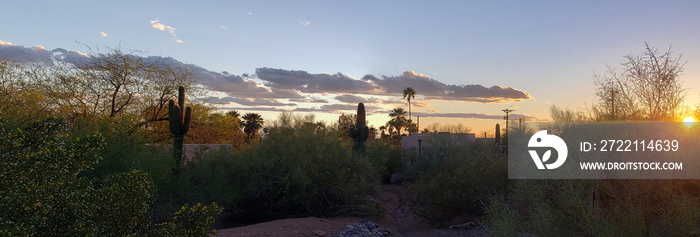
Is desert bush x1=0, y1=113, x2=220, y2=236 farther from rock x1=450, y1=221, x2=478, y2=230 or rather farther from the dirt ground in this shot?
rock x1=450, y1=221, x2=478, y2=230

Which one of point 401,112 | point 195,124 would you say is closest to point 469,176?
point 195,124

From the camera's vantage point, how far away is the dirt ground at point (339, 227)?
39.5 ft

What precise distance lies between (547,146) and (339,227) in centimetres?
620

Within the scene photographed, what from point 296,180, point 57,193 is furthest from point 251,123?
point 57,193

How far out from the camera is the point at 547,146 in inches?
509

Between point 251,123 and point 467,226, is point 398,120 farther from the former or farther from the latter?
point 467,226

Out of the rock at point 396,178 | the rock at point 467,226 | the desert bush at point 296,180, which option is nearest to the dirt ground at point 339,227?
the rock at point 467,226

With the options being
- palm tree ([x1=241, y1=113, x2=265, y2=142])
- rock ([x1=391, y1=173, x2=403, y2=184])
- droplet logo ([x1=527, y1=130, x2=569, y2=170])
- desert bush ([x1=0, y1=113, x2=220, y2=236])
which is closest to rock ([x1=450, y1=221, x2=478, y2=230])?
droplet logo ([x1=527, y1=130, x2=569, y2=170])

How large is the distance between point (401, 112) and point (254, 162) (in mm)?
52021

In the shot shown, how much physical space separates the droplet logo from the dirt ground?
2355 mm

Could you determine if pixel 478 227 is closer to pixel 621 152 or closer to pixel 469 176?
pixel 469 176

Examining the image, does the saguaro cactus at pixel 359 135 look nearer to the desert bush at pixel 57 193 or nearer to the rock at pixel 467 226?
the rock at pixel 467 226

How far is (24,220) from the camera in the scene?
4.64m

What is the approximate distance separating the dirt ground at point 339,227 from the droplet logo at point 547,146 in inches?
92.7
